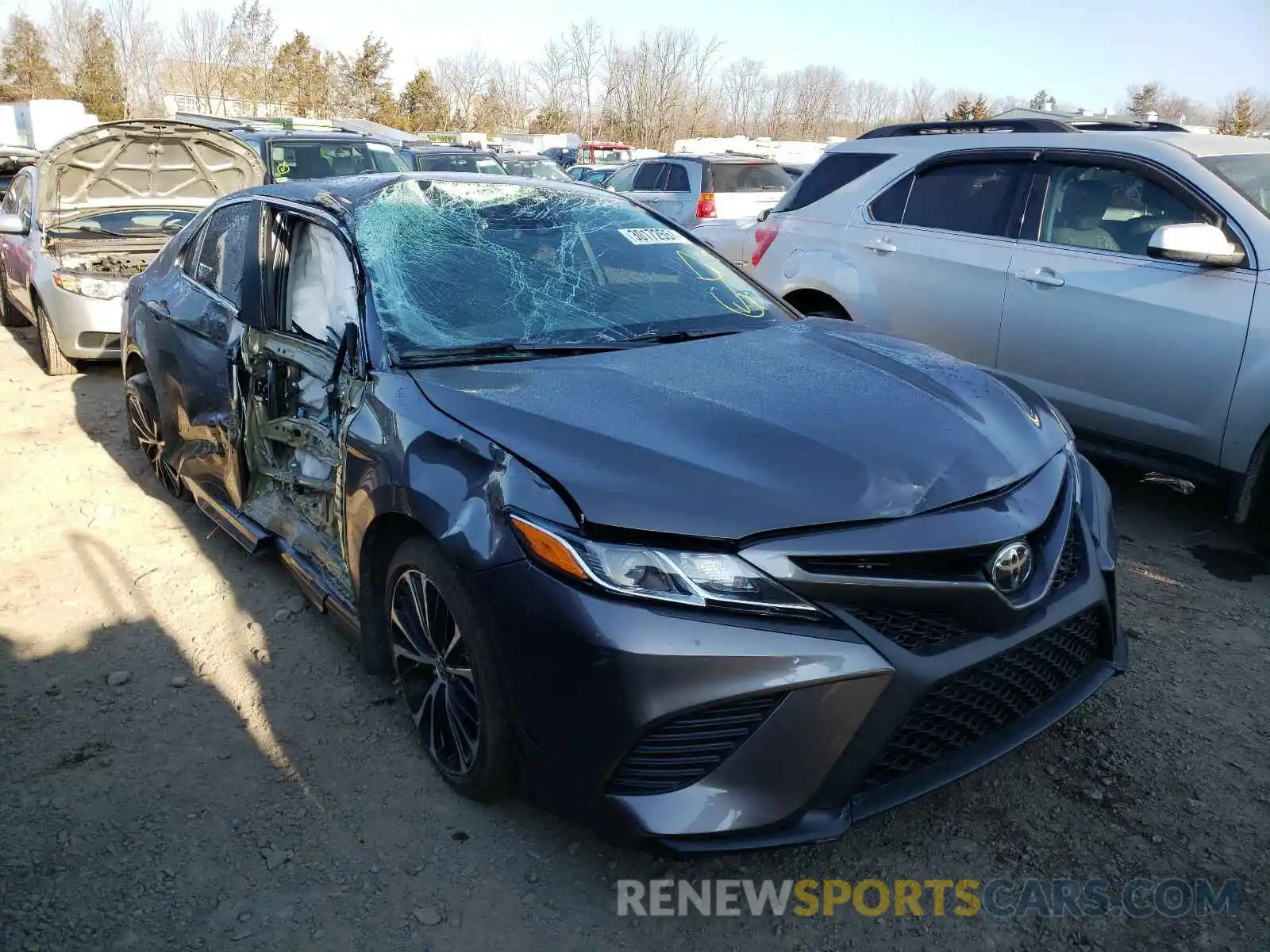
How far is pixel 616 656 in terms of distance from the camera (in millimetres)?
2061

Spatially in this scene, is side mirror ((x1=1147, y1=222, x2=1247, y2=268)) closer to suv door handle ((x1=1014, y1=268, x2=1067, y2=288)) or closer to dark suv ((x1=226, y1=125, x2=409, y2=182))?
suv door handle ((x1=1014, y1=268, x2=1067, y2=288))

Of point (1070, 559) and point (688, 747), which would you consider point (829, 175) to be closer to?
point (1070, 559)

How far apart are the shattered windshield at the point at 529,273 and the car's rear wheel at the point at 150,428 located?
2118mm

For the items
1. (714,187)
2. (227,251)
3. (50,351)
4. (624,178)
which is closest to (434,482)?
(227,251)

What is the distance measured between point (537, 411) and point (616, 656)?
0.75 metres

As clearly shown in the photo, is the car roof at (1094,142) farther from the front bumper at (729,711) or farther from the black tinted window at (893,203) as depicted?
the front bumper at (729,711)

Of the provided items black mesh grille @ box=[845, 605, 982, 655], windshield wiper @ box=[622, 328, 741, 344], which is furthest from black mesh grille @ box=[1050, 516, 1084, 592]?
windshield wiper @ box=[622, 328, 741, 344]

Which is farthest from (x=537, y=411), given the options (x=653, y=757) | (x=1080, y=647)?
(x=1080, y=647)

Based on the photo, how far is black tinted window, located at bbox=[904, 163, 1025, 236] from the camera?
5008 mm

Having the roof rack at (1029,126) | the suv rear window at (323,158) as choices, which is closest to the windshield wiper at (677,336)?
the roof rack at (1029,126)

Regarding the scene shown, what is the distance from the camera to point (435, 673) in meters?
2.74

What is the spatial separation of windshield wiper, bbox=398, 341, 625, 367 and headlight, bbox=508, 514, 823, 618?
0.98 meters

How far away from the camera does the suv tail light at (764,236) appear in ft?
20.0

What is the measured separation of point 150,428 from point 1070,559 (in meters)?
4.44
